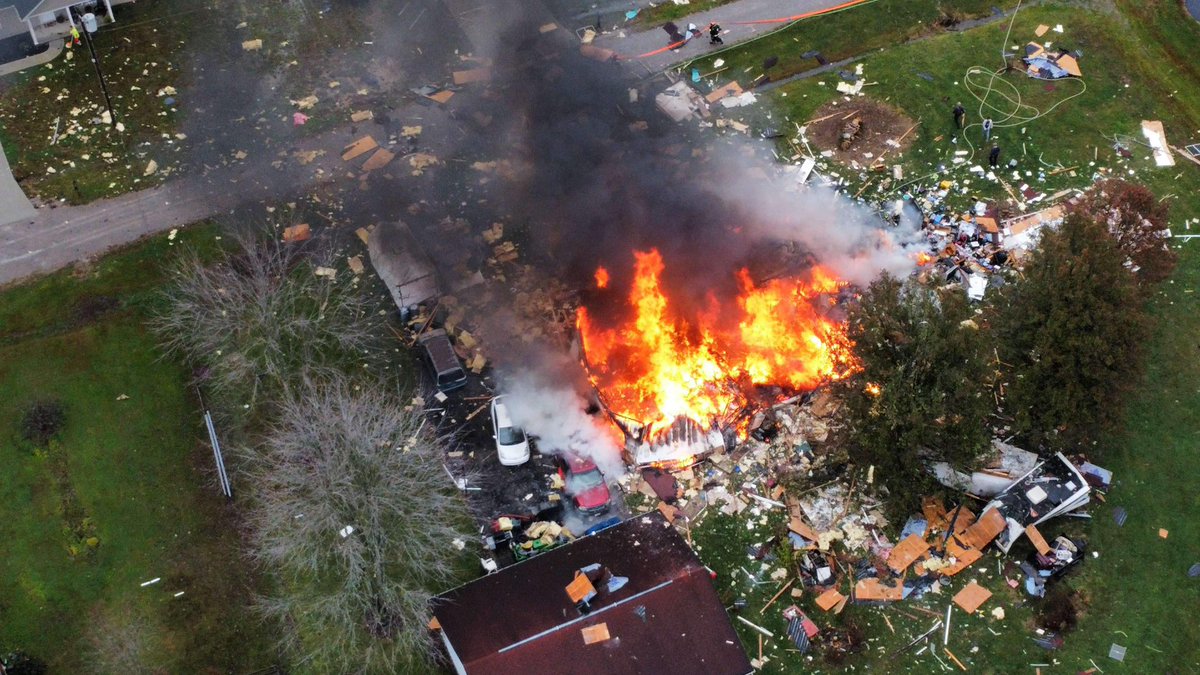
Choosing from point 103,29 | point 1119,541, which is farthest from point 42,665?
point 1119,541

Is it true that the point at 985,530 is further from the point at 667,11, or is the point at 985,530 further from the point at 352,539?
the point at 667,11

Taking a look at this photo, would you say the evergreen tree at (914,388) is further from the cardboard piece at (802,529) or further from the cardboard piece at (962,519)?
the cardboard piece at (802,529)

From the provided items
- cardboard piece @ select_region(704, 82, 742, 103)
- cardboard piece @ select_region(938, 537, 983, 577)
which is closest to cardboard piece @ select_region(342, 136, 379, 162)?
cardboard piece @ select_region(704, 82, 742, 103)

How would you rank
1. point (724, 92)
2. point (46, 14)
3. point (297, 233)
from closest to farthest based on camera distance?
point (297, 233), point (724, 92), point (46, 14)

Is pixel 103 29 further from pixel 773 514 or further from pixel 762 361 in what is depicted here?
pixel 773 514

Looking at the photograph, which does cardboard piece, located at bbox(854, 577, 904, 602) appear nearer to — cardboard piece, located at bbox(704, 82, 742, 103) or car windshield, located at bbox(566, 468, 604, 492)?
car windshield, located at bbox(566, 468, 604, 492)

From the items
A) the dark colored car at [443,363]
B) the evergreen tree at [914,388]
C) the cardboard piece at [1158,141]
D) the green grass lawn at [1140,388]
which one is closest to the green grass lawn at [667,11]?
the green grass lawn at [1140,388]

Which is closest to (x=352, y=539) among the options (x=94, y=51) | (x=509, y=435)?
(x=509, y=435)
